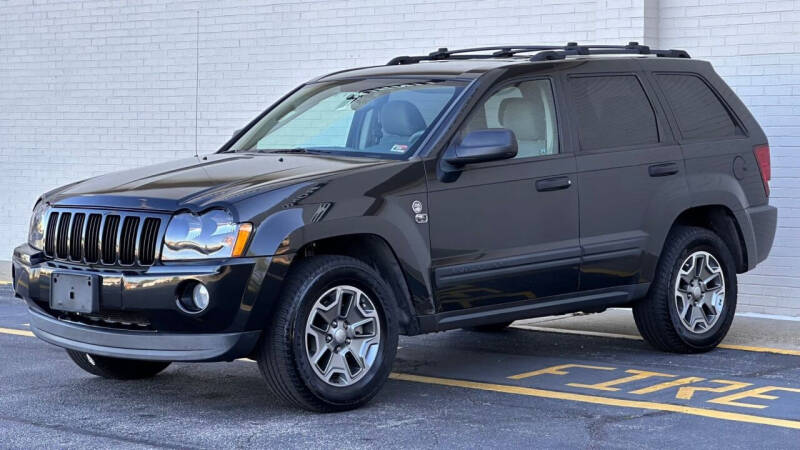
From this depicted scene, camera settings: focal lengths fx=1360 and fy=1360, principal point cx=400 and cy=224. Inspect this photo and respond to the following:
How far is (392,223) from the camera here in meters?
6.89

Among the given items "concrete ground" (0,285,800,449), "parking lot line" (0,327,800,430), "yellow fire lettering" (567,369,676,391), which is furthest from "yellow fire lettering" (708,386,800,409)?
"yellow fire lettering" (567,369,676,391)

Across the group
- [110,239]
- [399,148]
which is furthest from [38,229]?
[399,148]

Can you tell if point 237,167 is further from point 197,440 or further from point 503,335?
point 503,335

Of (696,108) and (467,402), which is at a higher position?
(696,108)

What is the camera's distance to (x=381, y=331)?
685 cm

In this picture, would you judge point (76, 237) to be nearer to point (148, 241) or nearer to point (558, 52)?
point (148, 241)

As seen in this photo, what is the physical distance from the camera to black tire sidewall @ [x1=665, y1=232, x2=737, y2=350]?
8375 millimetres

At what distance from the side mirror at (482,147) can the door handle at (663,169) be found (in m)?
1.37

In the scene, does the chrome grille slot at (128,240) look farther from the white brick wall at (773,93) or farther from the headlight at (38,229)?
the white brick wall at (773,93)

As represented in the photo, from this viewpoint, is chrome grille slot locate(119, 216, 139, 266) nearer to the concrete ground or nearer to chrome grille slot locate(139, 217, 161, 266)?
chrome grille slot locate(139, 217, 161, 266)

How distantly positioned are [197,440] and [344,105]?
103 inches

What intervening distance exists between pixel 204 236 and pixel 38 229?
49.7 inches

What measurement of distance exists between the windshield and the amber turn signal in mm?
1131

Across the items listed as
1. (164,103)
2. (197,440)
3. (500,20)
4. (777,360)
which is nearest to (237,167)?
(197,440)
